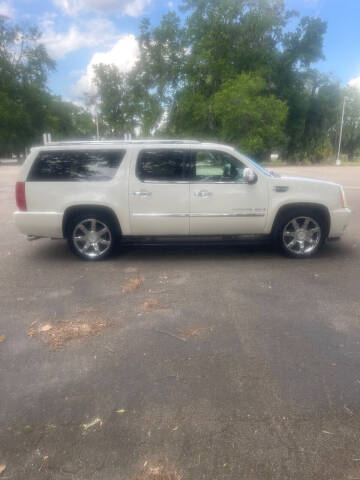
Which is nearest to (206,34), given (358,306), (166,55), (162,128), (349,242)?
(166,55)

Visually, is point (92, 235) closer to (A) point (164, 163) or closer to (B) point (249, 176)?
(A) point (164, 163)

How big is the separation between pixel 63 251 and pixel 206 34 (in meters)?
37.9

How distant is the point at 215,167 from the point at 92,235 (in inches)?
87.9

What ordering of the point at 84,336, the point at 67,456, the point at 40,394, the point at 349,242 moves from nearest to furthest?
1. the point at 67,456
2. the point at 40,394
3. the point at 84,336
4. the point at 349,242

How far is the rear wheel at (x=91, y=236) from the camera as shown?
20.1 feet

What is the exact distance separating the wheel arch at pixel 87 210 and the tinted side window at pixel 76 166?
0.43m

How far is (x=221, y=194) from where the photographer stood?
19.9 feet

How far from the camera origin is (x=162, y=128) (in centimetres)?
3838

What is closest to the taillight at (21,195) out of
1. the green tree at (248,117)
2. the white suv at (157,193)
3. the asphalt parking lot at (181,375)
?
the white suv at (157,193)

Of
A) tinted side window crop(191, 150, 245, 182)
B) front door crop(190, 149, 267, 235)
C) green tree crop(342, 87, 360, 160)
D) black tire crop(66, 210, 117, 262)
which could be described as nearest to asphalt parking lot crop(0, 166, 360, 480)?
black tire crop(66, 210, 117, 262)

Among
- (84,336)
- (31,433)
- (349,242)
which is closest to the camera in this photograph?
(31,433)

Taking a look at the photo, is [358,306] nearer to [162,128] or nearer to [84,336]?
[84,336]

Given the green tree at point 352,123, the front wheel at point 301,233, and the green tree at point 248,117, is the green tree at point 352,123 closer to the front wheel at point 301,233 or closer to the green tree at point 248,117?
the green tree at point 248,117

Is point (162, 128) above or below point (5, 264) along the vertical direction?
above
